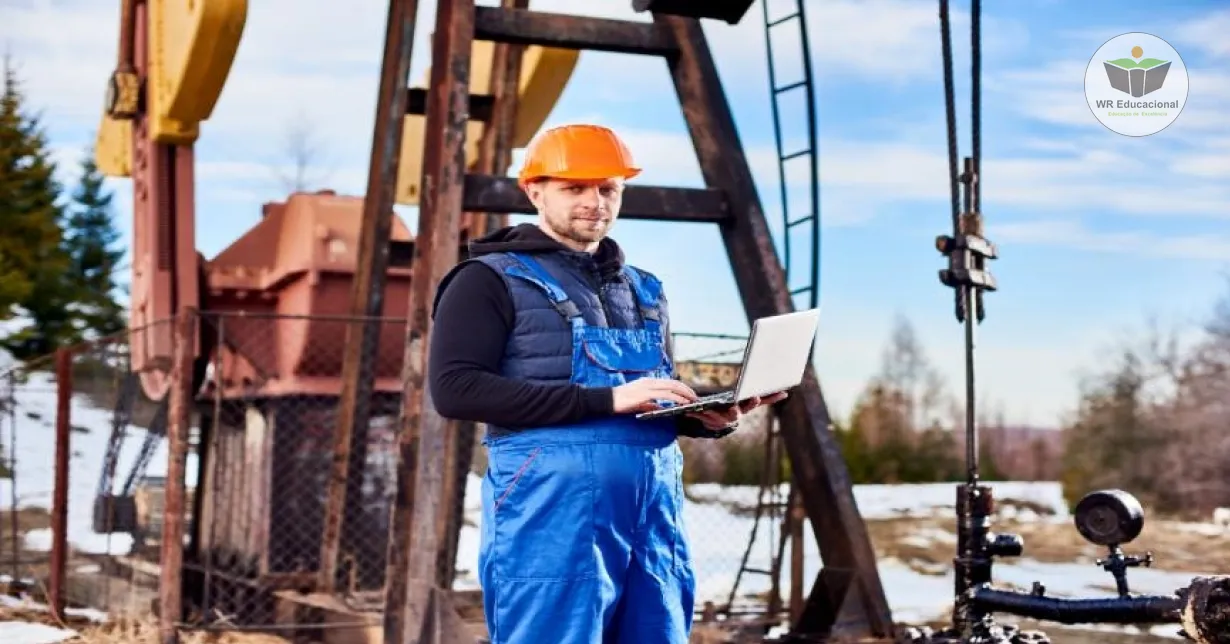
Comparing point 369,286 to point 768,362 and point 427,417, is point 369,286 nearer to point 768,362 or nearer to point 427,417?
point 427,417

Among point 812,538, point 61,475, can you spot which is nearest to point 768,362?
point 61,475

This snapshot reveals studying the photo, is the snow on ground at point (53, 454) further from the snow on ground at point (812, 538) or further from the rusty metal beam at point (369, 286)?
the rusty metal beam at point (369, 286)

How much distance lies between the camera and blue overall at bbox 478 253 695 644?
308cm

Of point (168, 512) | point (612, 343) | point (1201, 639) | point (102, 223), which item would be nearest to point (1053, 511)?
point (168, 512)

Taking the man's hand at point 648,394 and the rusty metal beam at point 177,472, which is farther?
the rusty metal beam at point 177,472

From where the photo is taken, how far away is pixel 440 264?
6.19 meters

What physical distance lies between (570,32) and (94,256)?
37.1m

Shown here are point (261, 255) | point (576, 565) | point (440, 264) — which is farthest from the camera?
point (261, 255)

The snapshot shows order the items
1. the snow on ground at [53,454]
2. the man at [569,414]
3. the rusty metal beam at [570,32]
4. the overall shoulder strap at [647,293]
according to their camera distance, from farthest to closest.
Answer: the snow on ground at [53,454]
the rusty metal beam at [570,32]
the overall shoulder strap at [647,293]
the man at [569,414]

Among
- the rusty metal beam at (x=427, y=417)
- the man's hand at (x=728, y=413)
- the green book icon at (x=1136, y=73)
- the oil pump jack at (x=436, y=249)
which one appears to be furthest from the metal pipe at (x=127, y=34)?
the man's hand at (x=728, y=413)

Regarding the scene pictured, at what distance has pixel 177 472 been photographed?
287 inches

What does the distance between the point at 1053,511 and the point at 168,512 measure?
52.3ft

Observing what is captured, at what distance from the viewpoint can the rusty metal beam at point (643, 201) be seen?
20.9ft

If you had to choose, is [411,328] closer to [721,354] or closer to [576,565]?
[721,354]
